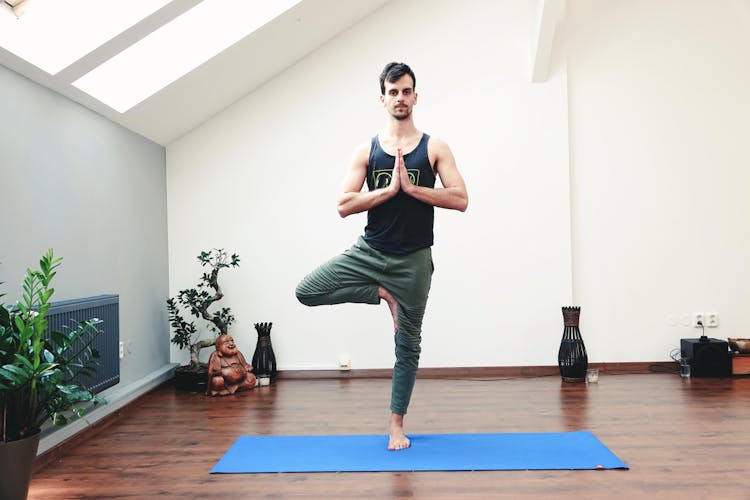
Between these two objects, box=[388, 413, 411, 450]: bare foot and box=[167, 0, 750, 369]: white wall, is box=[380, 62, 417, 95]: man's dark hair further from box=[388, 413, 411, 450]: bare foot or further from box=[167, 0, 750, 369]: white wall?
box=[167, 0, 750, 369]: white wall

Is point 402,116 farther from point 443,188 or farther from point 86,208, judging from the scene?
point 86,208

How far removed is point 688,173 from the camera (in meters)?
4.86

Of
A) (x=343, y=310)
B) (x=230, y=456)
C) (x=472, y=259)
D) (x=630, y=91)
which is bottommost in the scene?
(x=230, y=456)

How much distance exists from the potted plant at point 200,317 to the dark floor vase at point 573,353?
235 centimetres

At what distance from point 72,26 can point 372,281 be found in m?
1.90

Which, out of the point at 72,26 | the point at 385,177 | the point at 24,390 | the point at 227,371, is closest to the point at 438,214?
the point at 227,371

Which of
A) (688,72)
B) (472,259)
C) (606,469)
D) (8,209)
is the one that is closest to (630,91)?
(688,72)

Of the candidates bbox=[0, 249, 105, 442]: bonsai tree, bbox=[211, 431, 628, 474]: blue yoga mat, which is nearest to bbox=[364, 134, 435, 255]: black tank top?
bbox=[211, 431, 628, 474]: blue yoga mat

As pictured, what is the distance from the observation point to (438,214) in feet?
15.6

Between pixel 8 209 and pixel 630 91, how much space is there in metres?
4.16

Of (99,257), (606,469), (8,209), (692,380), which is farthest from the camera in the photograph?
(692,380)

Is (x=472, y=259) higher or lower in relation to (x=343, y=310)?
higher

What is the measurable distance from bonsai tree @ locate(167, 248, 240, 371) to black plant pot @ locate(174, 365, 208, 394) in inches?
1.6

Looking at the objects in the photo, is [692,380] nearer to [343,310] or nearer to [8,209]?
[343,310]
